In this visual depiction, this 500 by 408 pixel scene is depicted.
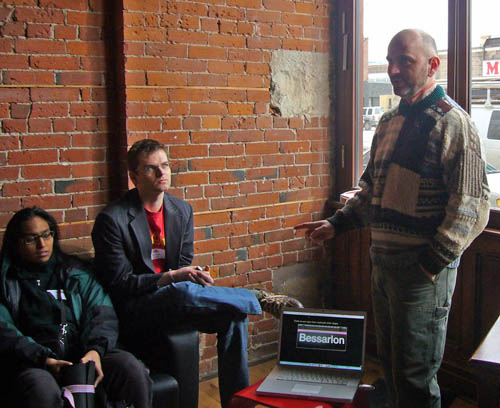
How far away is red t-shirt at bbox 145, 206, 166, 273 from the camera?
291cm

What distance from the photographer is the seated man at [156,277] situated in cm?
272

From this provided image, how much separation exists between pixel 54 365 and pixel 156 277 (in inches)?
23.1

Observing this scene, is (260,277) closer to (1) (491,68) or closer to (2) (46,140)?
(2) (46,140)

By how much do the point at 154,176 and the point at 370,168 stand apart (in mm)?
995

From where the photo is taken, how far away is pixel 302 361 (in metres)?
2.45

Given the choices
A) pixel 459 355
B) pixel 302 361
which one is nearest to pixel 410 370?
pixel 302 361

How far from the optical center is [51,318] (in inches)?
102

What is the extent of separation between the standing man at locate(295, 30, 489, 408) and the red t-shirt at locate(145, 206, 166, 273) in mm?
1077

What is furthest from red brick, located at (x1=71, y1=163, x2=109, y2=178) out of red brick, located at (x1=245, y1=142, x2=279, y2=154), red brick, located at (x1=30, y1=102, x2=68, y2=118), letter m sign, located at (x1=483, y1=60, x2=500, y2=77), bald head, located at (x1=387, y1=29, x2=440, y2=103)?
letter m sign, located at (x1=483, y1=60, x2=500, y2=77)

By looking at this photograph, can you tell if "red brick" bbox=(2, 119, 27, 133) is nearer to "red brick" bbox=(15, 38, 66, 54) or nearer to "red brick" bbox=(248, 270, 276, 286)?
"red brick" bbox=(15, 38, 66, 54)

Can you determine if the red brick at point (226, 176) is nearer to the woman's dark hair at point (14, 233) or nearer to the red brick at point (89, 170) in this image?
the red brick at point (89, 170)

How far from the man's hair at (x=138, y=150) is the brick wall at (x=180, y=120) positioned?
0.23 meters

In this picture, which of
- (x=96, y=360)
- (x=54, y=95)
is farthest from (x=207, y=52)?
(x=96, y=360)

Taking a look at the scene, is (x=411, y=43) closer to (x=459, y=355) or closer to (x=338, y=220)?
(x=338, y=220)
